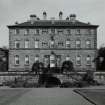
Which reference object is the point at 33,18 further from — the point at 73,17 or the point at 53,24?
the point at 73,17

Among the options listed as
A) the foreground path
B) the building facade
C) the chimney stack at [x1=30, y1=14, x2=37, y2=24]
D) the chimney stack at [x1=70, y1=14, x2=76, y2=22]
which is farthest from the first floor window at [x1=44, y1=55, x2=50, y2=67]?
the foreground path

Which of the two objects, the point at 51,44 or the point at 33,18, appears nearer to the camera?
the point at 51,44

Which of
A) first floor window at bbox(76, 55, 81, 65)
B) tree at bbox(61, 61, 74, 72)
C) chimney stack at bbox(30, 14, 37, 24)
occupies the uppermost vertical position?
chimney stack at bbox(30, 14, 37, 24)

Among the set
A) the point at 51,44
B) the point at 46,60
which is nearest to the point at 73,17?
the point at 51,44

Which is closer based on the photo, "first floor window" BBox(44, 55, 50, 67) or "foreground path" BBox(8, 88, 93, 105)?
"foreground path" BBox(8, 88, 93, 105)

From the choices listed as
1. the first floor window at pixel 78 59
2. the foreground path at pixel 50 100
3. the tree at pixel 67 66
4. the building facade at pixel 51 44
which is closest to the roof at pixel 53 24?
the building facade at pixel 51 44

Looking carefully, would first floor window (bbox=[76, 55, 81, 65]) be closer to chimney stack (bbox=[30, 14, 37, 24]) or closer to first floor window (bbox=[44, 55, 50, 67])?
first floor window (bbox=[44, 55, 50, 67])

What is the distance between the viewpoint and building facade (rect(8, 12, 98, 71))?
64.4m

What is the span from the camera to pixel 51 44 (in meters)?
65.2

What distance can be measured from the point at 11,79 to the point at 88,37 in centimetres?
2175

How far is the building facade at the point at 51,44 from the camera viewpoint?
64.4 m

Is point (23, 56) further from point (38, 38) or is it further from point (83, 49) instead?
point (83, 49)

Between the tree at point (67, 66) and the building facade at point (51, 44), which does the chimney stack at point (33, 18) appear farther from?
the tree at point (67, 66)

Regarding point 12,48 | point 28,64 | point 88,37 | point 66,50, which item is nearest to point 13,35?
point 12,48
